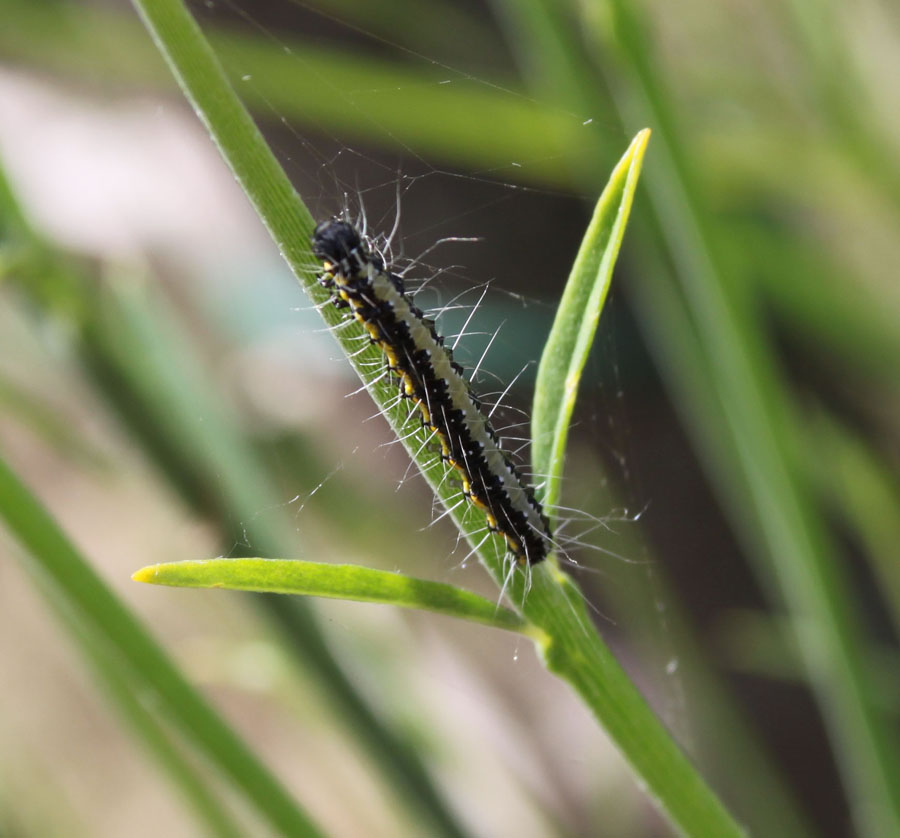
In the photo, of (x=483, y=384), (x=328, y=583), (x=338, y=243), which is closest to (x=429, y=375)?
(x=338, y=243)

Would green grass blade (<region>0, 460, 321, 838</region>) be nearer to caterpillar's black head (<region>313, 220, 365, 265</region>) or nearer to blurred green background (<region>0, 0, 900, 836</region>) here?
blurred green background (<region>0, 0, 900, 836</region>)

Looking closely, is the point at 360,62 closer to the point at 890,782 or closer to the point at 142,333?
the point at 142,333

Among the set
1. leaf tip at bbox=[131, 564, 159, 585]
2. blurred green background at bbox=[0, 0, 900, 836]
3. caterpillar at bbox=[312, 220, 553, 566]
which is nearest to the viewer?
leaf tip at bbox=[131, 564, 159, 585]

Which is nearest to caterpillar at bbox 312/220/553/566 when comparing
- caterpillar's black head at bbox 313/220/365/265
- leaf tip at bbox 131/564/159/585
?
caterpillar's black head at bbox 313/220/365/265

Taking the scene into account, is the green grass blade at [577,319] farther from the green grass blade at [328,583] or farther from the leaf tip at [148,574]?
the leaf tip at [148,574]

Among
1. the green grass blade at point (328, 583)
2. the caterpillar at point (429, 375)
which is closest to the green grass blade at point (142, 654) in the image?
the green grass blade at point (328, 583)
